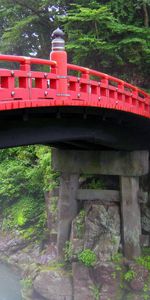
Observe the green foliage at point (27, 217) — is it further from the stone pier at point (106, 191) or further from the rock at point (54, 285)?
the rock at point (54, 285)

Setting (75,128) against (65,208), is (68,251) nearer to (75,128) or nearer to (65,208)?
(65,208)

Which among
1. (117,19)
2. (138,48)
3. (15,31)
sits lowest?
(138,48)

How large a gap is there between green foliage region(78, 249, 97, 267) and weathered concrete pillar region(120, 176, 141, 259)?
49.9 inches

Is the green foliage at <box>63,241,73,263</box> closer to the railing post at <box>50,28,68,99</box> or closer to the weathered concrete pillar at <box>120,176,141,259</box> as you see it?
the weathered concrete pillar at <box>120,176,141,259</box>

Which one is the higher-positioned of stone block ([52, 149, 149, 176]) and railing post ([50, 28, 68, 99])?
railing post ([50, 28, 68, 99])

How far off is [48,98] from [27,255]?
10.3 m

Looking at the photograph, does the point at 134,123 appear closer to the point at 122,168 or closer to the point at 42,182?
the point at 122,168

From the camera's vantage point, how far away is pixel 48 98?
8.84 m

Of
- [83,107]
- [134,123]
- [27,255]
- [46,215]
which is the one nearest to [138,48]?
[134,123]

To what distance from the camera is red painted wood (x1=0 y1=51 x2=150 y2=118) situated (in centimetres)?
755

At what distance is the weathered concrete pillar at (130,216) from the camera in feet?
49.2

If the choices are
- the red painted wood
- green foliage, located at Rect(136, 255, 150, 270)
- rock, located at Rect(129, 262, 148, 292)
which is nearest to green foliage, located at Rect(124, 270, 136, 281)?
rock, located at Rect(129, 262, 148, 292)

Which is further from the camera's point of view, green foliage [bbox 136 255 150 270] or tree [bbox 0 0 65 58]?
tree [bbox 0 0 65 58]

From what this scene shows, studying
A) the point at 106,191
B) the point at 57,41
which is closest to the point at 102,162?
the point at 106,191
